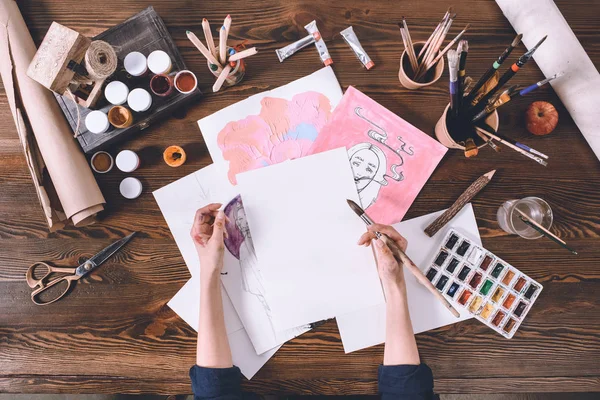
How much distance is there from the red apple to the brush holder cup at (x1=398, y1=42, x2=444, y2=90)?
0.78 ft

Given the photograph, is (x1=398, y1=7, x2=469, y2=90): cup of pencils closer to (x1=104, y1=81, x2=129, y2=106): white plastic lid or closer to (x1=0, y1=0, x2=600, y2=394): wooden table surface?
(x1=0, y1=0, x2=600, y2=394): wooden table surface

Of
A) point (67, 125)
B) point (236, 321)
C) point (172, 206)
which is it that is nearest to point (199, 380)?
point (236, 321)

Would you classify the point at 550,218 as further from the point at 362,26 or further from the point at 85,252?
the point at 85,252

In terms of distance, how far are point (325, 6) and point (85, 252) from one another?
2.86 feet

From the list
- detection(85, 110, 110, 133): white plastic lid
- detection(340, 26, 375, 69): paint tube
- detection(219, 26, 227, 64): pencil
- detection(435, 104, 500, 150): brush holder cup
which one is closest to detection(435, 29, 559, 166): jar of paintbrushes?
detection(435, 104, 500, 150): brush holder cup

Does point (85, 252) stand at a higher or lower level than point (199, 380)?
higher

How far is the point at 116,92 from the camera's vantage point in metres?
0.89

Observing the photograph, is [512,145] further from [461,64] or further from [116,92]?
[116,92]

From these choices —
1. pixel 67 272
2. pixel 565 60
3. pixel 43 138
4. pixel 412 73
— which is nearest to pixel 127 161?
pixel 43 138

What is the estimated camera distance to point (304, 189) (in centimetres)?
92

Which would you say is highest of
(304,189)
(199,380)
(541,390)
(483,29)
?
(483,29)

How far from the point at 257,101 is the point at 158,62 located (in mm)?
252

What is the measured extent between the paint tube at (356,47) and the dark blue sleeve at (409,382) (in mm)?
728

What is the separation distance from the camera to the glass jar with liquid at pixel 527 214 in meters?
0.90
